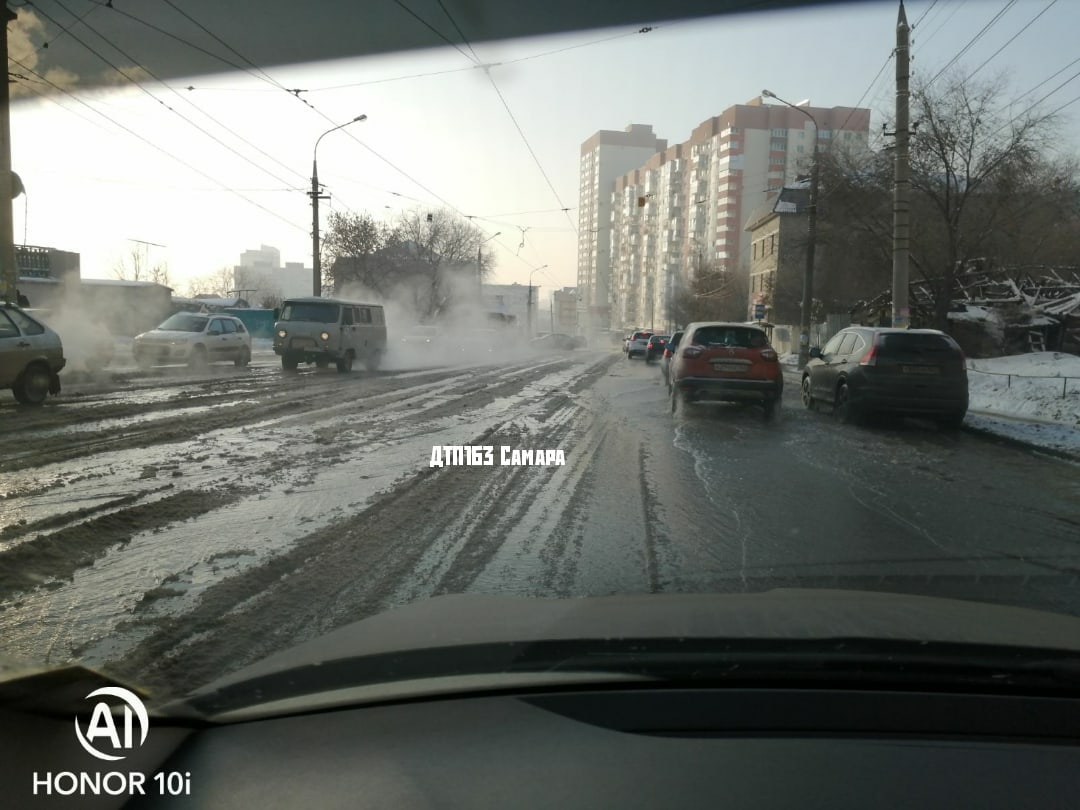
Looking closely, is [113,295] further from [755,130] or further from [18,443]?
[755,130]

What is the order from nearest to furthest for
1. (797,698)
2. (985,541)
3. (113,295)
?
(797,698), (985,541), (113,295)

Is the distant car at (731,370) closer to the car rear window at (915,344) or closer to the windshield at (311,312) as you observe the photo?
the car rear window at (915,344)

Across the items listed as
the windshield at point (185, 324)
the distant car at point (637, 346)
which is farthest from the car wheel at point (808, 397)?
the distant car at point (637, 346)

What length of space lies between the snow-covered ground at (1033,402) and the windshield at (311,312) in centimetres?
1612

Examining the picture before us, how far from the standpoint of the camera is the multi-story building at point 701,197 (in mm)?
98438

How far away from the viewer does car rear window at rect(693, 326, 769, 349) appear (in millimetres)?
14086

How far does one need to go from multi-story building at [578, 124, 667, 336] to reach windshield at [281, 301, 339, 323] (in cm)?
10772

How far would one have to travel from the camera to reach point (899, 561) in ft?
16.8

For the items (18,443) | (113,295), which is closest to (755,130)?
(113,295)

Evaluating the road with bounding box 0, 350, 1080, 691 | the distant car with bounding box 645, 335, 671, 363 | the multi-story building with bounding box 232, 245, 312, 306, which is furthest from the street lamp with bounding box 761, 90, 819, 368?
the multi-story building with bounding box 232, 245, 312, 306

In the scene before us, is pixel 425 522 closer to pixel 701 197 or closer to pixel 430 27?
pixel 430 27

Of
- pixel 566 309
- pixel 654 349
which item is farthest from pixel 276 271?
pixel 654 349

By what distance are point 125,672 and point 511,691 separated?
2.00 m

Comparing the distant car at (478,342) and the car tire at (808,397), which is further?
the distant car at (478,342)
